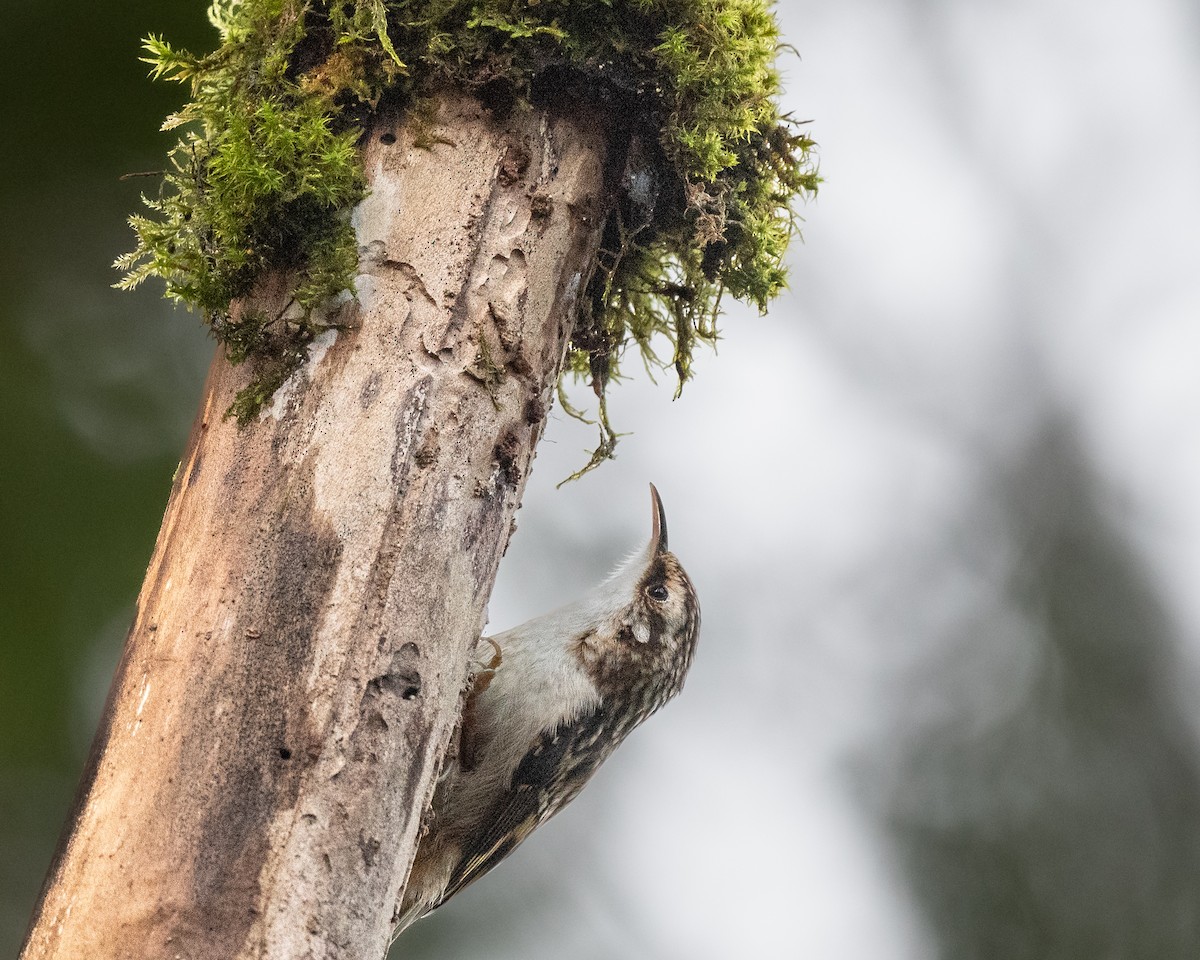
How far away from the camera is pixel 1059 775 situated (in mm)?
7543

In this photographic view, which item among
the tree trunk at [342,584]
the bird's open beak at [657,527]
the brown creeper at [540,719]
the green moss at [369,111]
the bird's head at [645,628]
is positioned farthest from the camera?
the bird's open beak at [657,527]

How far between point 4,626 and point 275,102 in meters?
2.48

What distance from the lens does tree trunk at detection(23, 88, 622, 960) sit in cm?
150

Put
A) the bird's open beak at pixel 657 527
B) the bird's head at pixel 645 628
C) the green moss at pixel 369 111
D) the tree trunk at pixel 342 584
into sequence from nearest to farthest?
the tree trunk at pixel 342 584, the green moss at pixel 369 111, the bird's head at pixel 645 628, the bird's open beak at pixel 657 527

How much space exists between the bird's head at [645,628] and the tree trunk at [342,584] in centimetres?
125

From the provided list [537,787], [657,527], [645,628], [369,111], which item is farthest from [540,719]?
[369,111]

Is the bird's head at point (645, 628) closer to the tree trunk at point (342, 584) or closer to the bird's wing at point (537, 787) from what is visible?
the bird's wing at point (537, 787)

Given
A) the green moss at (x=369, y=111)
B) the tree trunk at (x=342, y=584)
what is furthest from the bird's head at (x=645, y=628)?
the tree trunk at (x=342, y=584)

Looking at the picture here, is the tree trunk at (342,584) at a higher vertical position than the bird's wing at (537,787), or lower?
higher

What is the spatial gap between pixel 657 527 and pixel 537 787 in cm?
92

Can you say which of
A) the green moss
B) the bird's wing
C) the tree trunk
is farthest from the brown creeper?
the tree trunk

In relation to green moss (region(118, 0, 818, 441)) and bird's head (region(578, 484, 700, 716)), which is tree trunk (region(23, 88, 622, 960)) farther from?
bird's head (region(578, 484, 700, 716))

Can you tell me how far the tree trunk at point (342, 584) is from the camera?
1.50m

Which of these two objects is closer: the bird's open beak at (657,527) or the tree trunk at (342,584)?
the tree trunk at (342,584)
